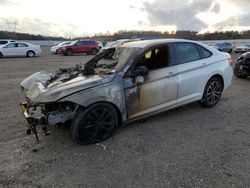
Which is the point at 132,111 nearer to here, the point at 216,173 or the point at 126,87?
the point at 126,87

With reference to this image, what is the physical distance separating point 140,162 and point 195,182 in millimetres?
763

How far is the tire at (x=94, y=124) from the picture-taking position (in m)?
3.45

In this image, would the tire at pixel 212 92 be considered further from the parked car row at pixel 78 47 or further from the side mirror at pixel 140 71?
the parked car row at pixel 78 47

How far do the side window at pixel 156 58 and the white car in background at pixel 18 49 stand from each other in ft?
61.1

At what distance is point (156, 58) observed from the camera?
4484 millimetres

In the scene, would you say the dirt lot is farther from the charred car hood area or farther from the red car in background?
the red car in background

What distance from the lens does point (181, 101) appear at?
459cm

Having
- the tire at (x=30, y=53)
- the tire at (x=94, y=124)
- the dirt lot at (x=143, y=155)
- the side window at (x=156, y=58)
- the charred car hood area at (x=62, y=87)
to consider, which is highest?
the side window at (x=156, y=58)

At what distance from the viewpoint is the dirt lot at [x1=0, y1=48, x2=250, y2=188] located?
9.17ft

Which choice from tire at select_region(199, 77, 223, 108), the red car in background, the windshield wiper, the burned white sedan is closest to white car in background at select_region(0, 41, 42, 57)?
the red car in background

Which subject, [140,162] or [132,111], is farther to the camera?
[132,111]

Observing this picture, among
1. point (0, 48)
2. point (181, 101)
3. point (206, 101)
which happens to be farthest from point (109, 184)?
point (0, 48)

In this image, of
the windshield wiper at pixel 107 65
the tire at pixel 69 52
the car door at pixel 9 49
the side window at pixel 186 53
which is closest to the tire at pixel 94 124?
the windshield wiper at pixel 107 65

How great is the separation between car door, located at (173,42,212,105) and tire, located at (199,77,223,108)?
0.19 metres
